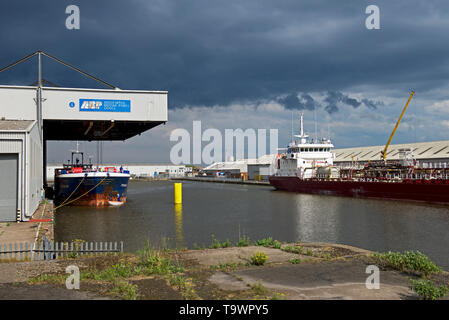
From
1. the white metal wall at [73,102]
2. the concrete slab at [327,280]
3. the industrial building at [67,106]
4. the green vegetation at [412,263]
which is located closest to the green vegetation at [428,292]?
the concrete slab at [327,280]

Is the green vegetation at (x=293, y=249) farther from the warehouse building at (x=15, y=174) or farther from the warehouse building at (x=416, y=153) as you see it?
the warehouse building at (x=416, y=153)

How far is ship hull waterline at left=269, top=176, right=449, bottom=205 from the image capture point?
106 feet

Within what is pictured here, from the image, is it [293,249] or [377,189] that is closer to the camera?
[293,249]

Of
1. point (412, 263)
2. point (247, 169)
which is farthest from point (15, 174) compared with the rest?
point (247, 169)

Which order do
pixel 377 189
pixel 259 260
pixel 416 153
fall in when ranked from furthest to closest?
pixel 416 153, pixel 377 189, pixel 259 260

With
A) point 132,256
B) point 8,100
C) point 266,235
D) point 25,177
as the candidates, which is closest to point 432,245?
point 266,235

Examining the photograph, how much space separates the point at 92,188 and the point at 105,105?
9338 millimetres

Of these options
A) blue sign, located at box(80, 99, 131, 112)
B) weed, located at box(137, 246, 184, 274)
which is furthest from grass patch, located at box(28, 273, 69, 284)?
blue sign, located at box(80, 99, 131, 112)

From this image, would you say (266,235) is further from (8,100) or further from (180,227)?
(8,100)

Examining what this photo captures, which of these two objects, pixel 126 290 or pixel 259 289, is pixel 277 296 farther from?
pixel 126 290

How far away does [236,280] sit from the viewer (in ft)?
24.0

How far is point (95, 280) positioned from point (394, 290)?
18.3ft

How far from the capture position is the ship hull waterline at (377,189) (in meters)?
32.3

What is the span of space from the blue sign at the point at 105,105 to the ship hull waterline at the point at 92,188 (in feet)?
24.5
